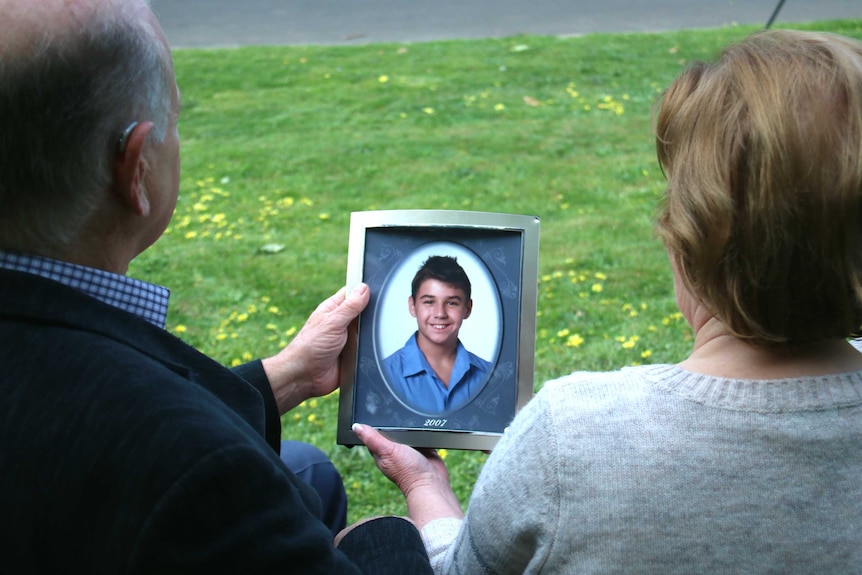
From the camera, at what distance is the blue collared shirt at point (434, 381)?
5.71 feet

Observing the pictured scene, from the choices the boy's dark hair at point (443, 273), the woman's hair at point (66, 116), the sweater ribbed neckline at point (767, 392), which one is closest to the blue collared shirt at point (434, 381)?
the boy's dark hair at point (443, 273)

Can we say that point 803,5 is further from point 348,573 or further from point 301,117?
point 348,573

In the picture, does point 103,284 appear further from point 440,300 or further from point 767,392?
point 767,392

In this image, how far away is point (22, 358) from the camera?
3.43 feet

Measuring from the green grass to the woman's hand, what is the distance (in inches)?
48.9

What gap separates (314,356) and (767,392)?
1.02 meters

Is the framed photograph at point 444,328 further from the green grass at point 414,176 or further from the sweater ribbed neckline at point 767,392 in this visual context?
the green grass at point 414,176

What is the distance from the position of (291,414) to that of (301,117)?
3.71 metres

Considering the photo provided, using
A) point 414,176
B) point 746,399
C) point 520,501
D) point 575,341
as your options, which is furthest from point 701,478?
point 414,176

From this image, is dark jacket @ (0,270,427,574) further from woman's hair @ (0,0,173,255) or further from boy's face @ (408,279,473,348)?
boy's face @ (408,279,473,348)

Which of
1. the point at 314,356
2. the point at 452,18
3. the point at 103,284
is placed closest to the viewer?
the point at 103,284

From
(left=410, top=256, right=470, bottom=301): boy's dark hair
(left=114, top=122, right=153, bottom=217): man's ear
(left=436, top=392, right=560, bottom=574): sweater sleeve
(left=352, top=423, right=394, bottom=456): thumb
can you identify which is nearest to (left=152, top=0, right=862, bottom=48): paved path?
(left=410, top=256, right=470, bottom=301): boy's dark hair

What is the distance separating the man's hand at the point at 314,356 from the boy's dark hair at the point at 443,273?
0.36 ft

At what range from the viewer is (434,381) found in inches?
69.2
